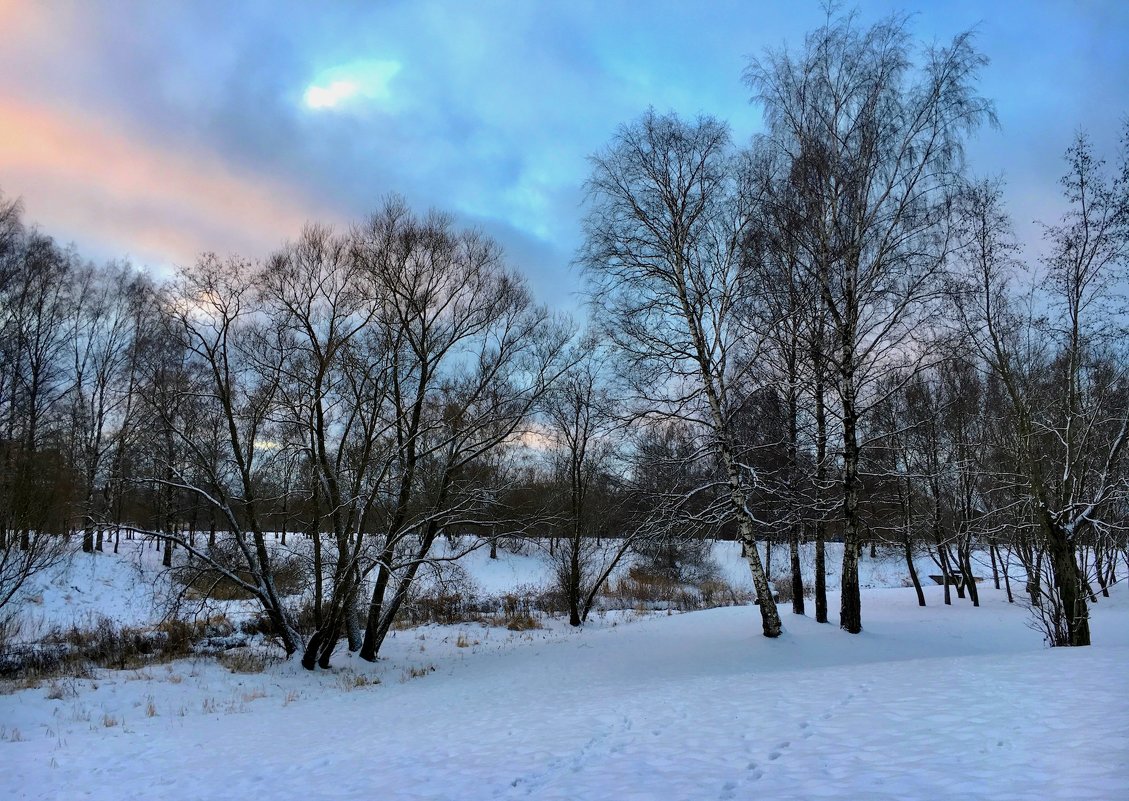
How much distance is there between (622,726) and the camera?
706 cm

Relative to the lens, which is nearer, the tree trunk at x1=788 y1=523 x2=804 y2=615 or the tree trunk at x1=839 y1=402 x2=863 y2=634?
the tree trunk at x1=839 y1=402 x2=863 y2=634

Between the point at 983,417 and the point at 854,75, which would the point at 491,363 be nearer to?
the point at 854,75

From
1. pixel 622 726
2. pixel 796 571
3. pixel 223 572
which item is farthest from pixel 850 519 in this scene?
pixel 223 572

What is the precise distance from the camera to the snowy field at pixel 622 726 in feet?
15.4

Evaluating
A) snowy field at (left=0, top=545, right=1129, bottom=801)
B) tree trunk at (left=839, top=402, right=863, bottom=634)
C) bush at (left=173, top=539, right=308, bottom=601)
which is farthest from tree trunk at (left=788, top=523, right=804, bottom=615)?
bush at (left=173, top=539, right=308, bottom=601)

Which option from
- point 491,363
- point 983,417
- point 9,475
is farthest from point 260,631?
point 983,417

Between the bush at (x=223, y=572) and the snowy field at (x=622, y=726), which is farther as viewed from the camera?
the bush at (x=223, y=572)

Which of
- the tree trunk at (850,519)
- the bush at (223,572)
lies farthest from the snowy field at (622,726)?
the bush at (223,572)

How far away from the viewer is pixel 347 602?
13.6 meters

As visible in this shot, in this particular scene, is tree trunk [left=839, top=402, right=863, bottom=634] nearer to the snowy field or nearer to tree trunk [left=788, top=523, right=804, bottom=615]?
the snowy field

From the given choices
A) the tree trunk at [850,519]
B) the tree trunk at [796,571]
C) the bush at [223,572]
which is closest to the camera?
the tree trunk at [850,519]

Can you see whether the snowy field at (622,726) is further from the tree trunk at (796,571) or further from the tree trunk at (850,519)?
the tree trunk at (796,571)

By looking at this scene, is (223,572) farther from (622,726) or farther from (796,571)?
(796,571)

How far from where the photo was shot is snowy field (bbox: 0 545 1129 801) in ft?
15.4
